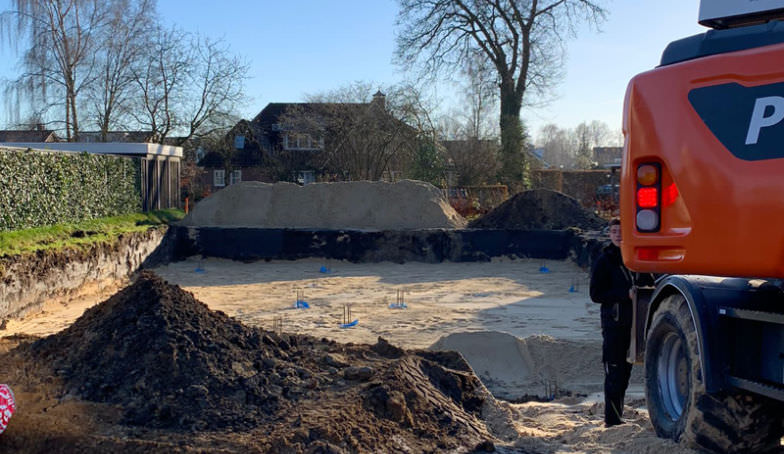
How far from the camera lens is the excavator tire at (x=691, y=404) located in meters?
3.94

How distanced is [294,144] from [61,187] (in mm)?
17666

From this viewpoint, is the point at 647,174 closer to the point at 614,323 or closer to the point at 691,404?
the point at 691,404

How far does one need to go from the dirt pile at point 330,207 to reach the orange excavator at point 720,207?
16.8m

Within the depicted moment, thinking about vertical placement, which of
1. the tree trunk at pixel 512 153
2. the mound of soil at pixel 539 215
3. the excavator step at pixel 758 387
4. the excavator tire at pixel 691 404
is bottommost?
the excavator tire at pixel 691 404

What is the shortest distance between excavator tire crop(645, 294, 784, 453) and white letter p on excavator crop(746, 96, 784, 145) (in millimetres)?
1197

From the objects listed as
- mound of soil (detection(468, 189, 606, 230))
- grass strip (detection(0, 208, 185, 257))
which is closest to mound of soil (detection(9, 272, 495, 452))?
grass strip (detection(0, 208, 185, 257))

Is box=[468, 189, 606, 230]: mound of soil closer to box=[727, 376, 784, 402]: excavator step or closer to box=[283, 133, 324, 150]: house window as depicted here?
box=[283, 133, 324, 150]: house window

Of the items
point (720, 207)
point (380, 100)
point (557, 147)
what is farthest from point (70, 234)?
point (557, 147)

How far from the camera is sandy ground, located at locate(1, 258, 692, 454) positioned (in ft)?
19.9

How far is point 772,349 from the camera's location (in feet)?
12.2

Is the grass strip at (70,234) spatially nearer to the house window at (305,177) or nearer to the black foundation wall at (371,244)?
the black foundation wall at (371,244)

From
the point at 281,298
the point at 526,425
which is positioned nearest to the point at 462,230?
the point at 281,298

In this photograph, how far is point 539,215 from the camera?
21000mm

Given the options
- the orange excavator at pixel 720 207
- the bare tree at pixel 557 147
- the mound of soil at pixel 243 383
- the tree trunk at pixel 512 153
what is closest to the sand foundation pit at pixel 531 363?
the mound of soil at pixel 243 383
